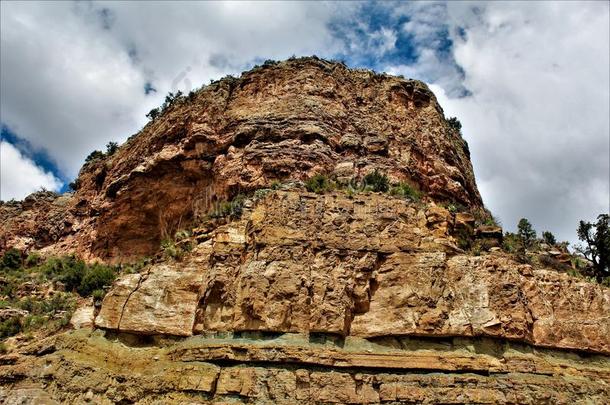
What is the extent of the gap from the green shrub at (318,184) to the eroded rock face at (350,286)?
157cm

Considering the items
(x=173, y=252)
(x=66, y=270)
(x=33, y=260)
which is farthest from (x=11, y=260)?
(x=173, y=252)

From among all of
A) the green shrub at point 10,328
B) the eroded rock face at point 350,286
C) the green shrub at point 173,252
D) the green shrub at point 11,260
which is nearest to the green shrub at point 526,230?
the eroded rock face at point 350,286

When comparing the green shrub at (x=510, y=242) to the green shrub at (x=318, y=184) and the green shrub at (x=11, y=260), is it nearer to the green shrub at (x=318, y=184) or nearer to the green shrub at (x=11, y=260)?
the green shrub at (x=318, y=184)

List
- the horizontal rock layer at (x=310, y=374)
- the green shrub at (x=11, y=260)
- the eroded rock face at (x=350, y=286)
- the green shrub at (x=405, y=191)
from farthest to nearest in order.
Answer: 1. the green shrub at (x=11, y=260)
2. the green shrub at (x=405, y=191)
3. the eroded rock face at (x=350, y=286)
4. the horizontal rock layer at (x=310, y=374)

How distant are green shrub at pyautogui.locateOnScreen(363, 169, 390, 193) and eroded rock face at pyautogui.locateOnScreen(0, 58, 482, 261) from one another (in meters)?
0.78

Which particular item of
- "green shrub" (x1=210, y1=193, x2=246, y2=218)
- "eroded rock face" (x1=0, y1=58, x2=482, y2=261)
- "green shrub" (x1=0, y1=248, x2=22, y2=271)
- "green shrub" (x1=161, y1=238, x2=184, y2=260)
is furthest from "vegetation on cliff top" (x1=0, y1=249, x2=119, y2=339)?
"green shrub" (x1=210, y1=193, x2=246, y2=218)

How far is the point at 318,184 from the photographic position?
65.3 ft

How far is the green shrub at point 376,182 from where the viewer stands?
20062mm

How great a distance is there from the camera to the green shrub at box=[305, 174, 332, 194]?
19.4 meters

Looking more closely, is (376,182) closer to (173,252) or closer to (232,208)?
(232,208)

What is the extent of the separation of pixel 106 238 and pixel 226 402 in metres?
17.3

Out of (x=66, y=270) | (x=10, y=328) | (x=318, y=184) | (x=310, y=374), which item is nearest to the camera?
(x=310, y=374)

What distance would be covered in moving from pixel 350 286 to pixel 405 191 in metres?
6.36

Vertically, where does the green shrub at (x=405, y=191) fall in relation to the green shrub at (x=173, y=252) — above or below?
above
